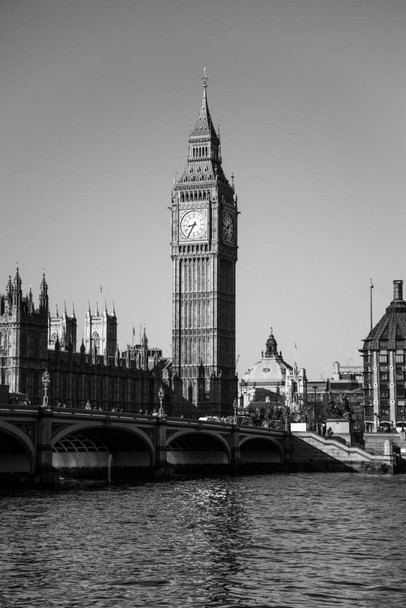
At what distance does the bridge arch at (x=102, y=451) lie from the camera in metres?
108

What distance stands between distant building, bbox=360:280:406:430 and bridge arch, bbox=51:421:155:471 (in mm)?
71015

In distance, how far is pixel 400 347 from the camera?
17738cm

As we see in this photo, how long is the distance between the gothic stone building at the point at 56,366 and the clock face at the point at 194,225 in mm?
23513

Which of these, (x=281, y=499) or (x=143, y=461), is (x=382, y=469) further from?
(x=281, y=499)

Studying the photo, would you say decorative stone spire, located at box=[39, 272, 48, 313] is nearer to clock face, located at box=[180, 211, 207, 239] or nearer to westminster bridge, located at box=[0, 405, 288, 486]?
westminster bridge, located at box=[0, 405, 288, 486]

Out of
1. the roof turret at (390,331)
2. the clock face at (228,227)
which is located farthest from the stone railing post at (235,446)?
the clock face at (228,227)

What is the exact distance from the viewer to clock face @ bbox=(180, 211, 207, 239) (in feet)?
636

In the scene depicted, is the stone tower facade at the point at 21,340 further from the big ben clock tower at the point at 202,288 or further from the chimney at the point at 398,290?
the chimney at the point at 398,290

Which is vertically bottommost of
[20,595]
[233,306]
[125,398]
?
[20,595]

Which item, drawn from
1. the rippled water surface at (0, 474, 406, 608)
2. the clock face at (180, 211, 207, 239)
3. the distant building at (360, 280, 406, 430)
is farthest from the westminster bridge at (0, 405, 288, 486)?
the clock face at (180, 211, 207, 239)

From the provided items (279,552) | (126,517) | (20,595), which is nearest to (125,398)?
(126,517)

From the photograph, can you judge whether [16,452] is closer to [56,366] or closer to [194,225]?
[56,366]

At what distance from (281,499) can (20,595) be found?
42.9m

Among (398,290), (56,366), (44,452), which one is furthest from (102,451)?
(398,290)
